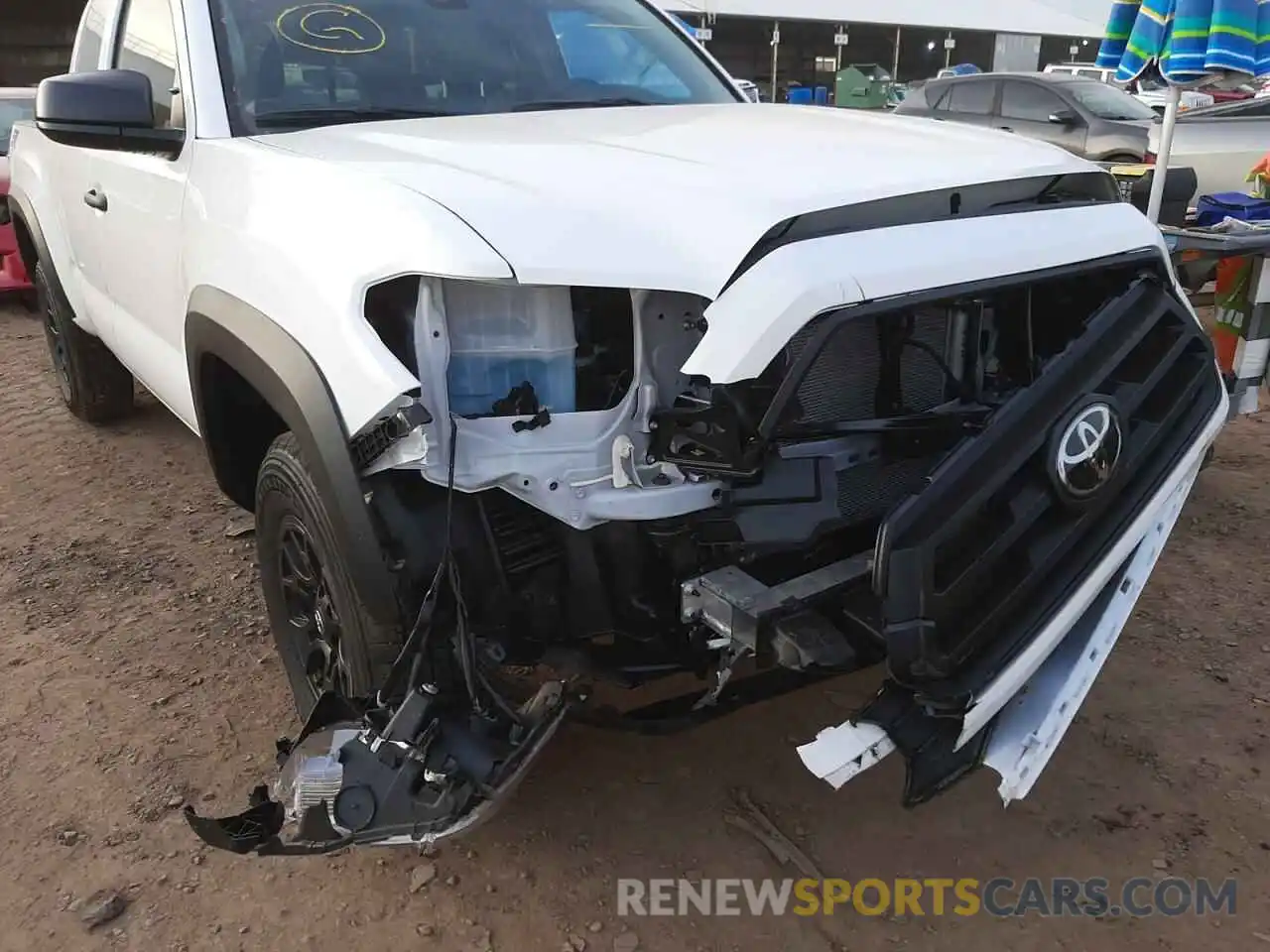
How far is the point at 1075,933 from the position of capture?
2.18 metres

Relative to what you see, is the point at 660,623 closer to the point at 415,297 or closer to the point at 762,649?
the point at 762,649

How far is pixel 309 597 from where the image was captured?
8.16 ft

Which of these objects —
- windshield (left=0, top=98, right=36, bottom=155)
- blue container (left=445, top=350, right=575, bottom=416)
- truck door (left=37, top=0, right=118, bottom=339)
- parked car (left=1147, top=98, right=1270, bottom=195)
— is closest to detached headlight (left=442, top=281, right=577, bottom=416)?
blue container (left=445, top=350, right=575, bottom=416)

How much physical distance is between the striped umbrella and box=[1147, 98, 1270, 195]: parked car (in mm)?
4803

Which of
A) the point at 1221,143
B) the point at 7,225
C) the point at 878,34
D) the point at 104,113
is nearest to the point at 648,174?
the point at 104,113

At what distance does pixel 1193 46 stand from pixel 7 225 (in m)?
7.59

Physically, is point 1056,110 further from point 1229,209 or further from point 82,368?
point 82,368

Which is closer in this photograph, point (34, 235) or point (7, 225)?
point (34, 235)

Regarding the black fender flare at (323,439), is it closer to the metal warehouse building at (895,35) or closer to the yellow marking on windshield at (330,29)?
the yellow marking on windshield at (330,29)

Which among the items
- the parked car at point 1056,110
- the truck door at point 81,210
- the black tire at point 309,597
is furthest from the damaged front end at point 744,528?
the parked car at point 1056,110

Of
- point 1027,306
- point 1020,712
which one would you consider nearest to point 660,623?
point 1020,712

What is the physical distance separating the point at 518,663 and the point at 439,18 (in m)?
1.92

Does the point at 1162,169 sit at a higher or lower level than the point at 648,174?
lower

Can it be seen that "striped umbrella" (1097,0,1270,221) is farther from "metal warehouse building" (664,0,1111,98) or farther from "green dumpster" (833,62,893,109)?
"metal warehouse building" (664,0,1111,98)
